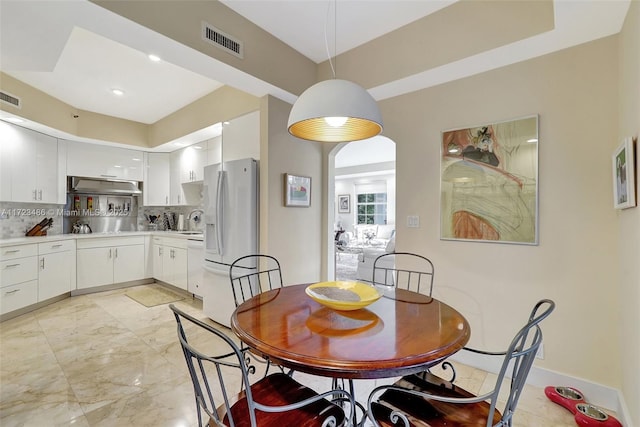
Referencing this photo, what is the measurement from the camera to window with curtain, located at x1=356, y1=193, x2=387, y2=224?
372 inches

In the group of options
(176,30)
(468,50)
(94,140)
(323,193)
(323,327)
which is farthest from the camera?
(94,140)

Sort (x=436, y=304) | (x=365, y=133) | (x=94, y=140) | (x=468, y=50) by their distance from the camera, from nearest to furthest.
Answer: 1. (x=436, y=304)
2. (x=365, y=133)
3. (x=468, y=50)
4. (x=94, y=140)

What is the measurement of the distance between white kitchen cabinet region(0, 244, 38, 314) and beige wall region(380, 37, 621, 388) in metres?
4.59

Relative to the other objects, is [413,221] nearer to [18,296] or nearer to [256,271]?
[256,271]

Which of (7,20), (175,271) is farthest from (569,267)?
(175,271)

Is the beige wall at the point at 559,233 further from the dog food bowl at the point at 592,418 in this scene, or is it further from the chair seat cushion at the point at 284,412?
the chair seat cushion at the point at 284,412

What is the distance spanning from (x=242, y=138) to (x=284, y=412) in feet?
8.95

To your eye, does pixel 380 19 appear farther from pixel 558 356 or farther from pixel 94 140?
pixel 94 140

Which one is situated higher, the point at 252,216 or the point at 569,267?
the point at 252,216

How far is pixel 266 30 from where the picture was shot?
2527 mm

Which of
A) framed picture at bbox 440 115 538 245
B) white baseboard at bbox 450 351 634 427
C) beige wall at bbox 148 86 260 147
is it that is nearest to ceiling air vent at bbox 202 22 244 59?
beige wall at bbox 148 86 260 147

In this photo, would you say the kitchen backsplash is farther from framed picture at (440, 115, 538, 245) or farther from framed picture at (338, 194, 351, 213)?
framed picture at (338, 194, 351, 213)

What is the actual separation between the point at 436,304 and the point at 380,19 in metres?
2.26

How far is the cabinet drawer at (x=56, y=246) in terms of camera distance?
3.62 meters
